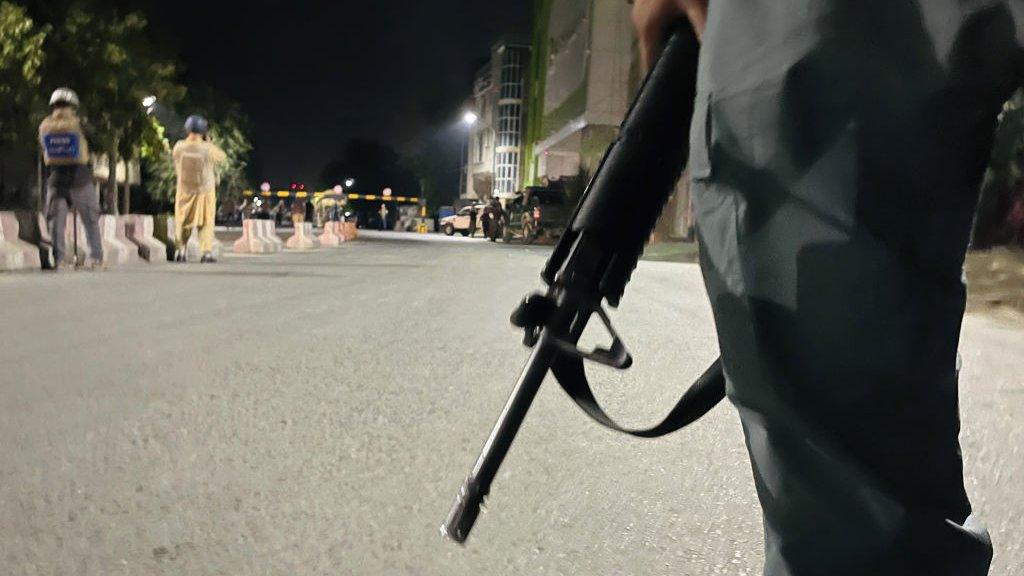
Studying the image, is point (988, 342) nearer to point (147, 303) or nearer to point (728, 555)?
point (728, 555)

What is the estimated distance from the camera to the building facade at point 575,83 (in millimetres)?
40259

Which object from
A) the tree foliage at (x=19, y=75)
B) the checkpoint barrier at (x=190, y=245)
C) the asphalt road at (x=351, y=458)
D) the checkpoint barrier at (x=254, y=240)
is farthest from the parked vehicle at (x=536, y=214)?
the asphalt road at (x=351, y=458)

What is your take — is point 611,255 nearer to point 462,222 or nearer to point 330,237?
point 330,237

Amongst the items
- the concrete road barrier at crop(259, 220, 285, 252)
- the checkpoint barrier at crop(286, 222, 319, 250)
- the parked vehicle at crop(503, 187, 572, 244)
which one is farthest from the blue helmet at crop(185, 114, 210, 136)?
the parked vehicle at crop(503, 187, 572, 244)

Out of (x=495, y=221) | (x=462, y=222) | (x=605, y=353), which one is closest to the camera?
(x=605, y=353)

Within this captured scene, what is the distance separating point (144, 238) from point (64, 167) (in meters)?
3.34

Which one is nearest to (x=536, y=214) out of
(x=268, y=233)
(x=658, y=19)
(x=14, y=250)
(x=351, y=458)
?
(x=268, y=233)

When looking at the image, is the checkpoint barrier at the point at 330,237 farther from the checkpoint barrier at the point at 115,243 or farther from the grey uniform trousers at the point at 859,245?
the grey uniform trousers at the point at 859,245

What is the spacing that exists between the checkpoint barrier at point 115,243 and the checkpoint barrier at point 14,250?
1203 mm

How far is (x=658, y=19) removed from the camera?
1424 millimetres

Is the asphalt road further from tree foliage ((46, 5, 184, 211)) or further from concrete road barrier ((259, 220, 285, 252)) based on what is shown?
tree foliage ((46, 5, 184, 211))

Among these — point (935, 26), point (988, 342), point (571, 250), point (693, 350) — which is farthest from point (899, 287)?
point (988, 342)

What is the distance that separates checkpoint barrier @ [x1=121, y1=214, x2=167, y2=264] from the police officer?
8.58ft

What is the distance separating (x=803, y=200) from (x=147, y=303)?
294 inches
